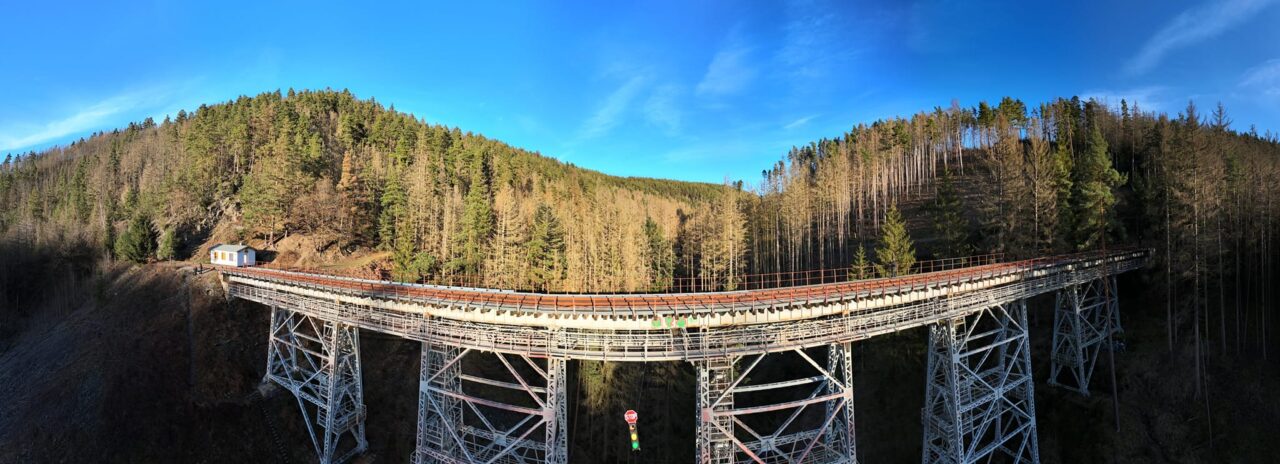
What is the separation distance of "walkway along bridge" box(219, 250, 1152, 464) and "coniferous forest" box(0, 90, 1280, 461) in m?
6.02

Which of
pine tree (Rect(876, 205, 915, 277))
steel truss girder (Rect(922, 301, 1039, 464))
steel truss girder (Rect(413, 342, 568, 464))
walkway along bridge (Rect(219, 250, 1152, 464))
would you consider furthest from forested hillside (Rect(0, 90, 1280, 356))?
steel truss girder (Rect(413, 342, 568, 464))

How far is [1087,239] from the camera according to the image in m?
32.7

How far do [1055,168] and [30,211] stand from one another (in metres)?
113

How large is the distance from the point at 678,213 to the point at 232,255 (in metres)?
55.6

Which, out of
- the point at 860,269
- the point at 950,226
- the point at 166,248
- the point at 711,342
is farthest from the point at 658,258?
the point at 166,248

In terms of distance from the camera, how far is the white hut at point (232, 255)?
127 feet

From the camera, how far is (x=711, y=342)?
1739cm

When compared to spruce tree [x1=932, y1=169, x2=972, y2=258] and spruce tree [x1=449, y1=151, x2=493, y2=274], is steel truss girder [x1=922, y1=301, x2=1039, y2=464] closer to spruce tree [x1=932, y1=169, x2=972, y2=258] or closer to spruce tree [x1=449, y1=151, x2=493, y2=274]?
spruce tree [x1=932, y1=169, x2=972, y2=258]

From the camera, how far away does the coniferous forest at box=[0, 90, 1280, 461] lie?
2661cm

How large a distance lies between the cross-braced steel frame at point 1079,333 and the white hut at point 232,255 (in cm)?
5657

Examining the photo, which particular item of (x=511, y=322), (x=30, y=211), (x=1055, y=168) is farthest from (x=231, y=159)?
(x=1055, y=168)

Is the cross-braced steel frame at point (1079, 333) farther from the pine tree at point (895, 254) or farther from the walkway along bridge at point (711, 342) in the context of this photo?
the pine tree at point (895, 254)

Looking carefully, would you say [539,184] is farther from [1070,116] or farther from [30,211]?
[1070,116]

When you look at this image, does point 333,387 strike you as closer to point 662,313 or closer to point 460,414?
point 460,414
